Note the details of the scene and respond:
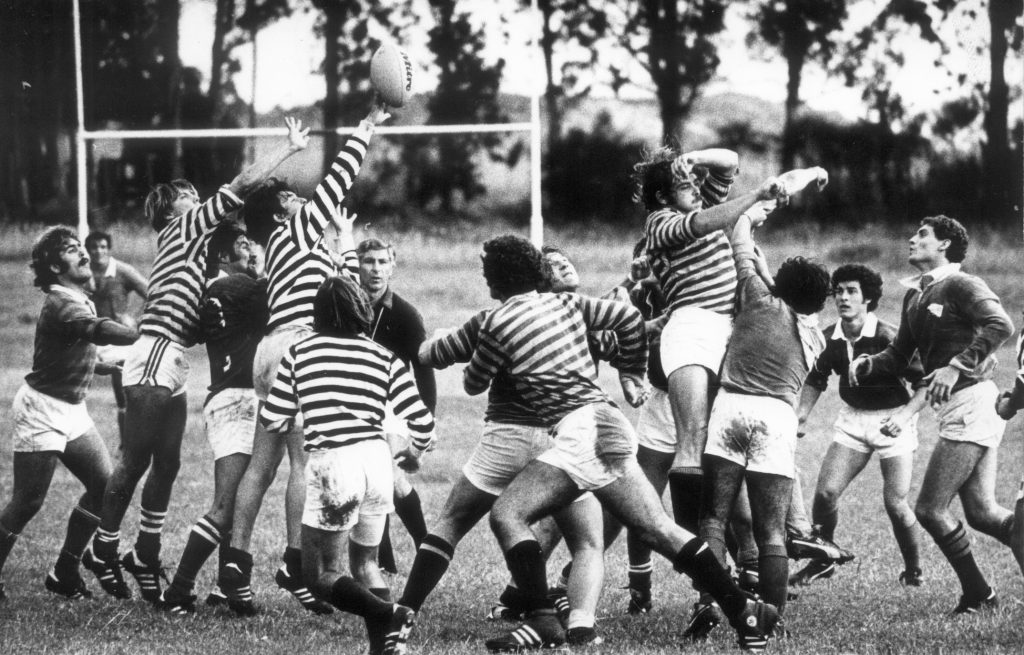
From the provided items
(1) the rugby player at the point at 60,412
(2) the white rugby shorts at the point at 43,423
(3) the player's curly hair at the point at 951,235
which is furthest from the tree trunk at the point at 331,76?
(3) the player's curly hair at the point at 951,235

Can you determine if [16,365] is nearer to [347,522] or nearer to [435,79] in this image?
[435,79]

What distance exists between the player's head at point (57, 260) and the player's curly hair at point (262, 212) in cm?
78

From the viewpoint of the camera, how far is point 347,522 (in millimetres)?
4637

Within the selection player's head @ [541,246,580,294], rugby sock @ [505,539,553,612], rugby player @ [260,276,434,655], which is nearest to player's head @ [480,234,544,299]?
rugby player @ [260,276,434,655]

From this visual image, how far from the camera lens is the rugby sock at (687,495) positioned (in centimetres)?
531

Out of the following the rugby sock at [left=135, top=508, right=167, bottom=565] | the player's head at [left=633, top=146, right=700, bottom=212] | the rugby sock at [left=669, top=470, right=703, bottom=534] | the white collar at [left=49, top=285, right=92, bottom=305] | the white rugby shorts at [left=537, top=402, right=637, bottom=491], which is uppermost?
the player's head at [left=633, top=146, right=700, bottom=212]

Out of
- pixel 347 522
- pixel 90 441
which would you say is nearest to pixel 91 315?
pixel 90 441

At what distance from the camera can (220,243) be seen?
632 cm

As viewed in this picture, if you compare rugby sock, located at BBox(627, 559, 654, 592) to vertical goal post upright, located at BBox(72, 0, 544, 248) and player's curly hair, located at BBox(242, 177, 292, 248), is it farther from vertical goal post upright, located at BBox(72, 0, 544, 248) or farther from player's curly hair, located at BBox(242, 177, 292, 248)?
vertical goal post upright, located at BBox(72, 0, 544, 248)

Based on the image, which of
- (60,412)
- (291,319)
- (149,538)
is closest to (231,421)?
(291,319)

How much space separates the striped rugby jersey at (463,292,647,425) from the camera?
484 cm

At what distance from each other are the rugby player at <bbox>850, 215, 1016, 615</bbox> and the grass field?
35cm

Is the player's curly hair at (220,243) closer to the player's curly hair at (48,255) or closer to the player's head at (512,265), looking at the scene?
the player's curly hair at (48,255)

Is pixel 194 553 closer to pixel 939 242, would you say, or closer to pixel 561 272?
pixel 561 272
